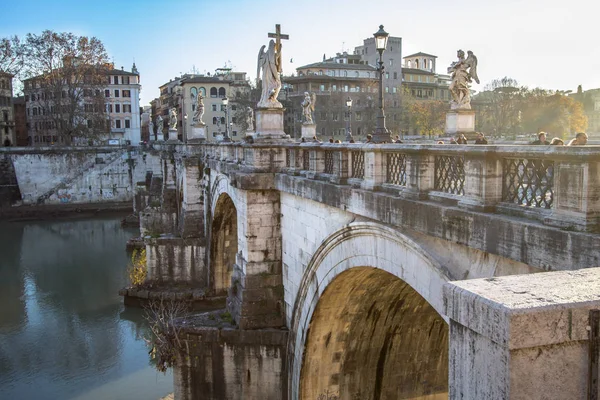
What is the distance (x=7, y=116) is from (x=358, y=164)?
2562 inches

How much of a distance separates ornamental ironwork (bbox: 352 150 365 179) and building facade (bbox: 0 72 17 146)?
61720 mm

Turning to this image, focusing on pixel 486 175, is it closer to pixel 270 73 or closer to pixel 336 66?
pixel 270 73

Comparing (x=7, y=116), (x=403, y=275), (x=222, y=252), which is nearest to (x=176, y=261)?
(x=222, y=252)

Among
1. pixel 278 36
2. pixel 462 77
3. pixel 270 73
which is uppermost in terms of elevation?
pixel 278 36

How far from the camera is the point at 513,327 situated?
2637mm

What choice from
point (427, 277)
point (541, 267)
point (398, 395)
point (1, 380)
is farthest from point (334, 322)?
point (1, 380)

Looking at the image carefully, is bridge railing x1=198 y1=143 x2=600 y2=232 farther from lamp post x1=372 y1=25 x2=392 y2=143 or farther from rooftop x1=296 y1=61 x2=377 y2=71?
rooftop x1=296 y1=61 x2=377 y2=71

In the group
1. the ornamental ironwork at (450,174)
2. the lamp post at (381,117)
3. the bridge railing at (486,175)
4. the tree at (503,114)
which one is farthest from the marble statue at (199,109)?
the ornamental ironwork at (450,174)

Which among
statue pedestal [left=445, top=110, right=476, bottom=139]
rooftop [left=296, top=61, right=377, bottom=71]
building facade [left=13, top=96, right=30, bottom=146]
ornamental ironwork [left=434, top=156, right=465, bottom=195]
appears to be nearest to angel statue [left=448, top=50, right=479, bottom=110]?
statue pedestal [left=445, top=110, right=476, bottom=139]

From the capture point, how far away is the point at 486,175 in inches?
203

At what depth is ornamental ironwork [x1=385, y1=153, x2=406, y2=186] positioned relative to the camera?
23.2ft

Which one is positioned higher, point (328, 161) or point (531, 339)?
point (328, 161)

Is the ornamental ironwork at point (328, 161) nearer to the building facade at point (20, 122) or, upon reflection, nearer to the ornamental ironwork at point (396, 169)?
the ornamental ironwork at point (396, 169)

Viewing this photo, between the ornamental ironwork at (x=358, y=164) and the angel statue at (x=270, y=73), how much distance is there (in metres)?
4.05
